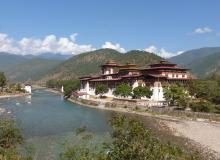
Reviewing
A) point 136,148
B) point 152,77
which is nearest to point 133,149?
point 136,148

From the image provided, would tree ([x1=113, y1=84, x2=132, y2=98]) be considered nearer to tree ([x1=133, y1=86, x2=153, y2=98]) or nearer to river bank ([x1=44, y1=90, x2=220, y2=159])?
tree ([x1=133, y1=86, x2=153, y2=98])

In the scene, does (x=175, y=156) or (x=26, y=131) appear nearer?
(x=175, y=156)

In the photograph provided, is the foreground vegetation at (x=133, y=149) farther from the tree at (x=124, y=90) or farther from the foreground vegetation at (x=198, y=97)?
the tree at (x=124, y=90)

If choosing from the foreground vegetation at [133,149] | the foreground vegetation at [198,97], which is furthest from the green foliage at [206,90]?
the foreground vegetation at [133,149]

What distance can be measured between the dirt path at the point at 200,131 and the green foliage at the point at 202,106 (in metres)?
6.87

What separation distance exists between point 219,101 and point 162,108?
12917mm

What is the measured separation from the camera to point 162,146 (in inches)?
670

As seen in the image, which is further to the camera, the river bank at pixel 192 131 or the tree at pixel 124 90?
the tree at pixel 124 90

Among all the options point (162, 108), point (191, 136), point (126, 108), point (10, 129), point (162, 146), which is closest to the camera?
point (162, 146)

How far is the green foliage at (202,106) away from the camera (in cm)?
7432

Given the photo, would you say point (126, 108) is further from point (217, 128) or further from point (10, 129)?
point (10, 129)

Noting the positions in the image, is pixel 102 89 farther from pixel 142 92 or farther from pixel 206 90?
pixel 206 90

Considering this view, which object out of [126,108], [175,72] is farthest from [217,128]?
[175,72]

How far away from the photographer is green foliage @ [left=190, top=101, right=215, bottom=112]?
74325 millimetres
